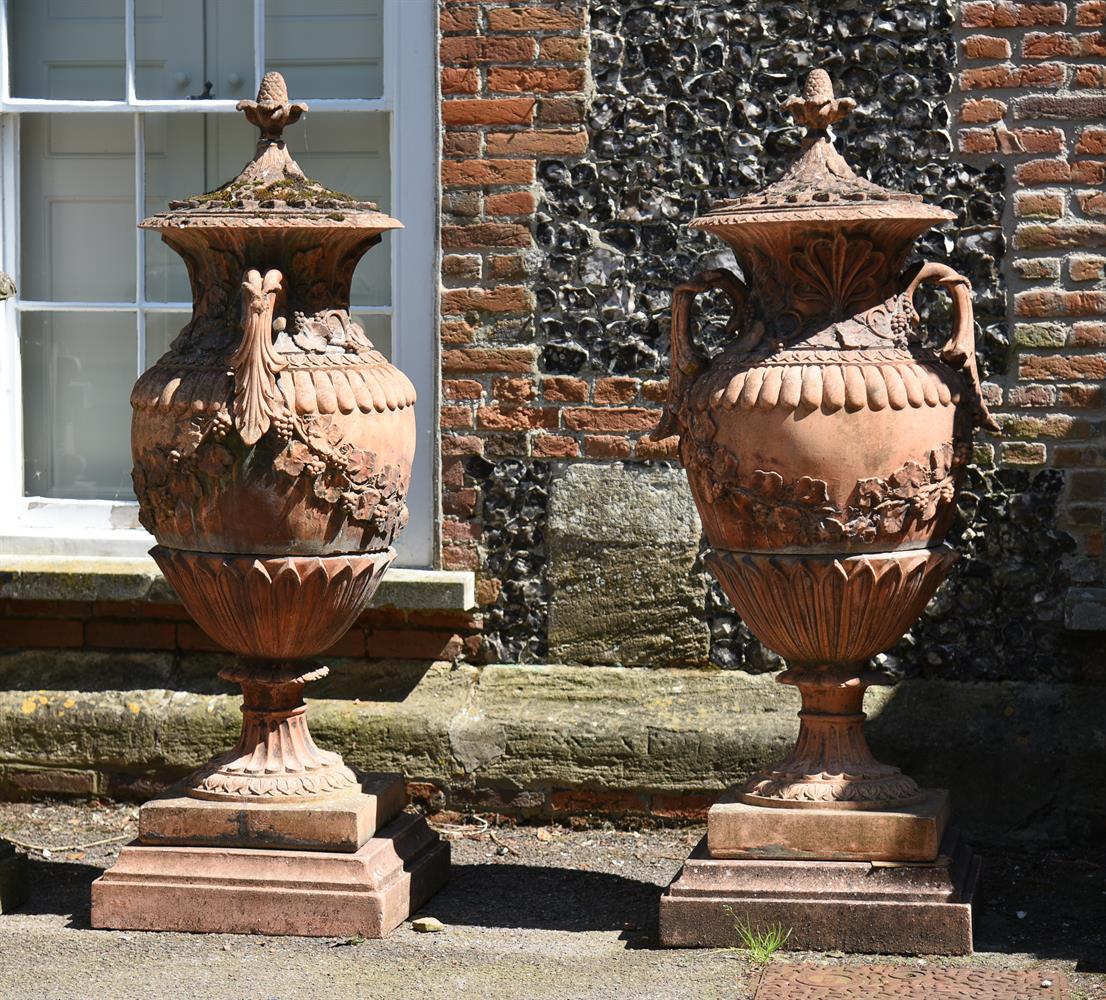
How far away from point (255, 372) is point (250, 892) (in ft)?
4.06

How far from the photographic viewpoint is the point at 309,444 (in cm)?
401

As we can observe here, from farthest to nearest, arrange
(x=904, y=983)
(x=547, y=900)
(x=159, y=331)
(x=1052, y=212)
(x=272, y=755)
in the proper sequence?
(x=159, y=331) → (x=1052, y=212) → (x=547, y=900) → (x=272, y=755) → (x=904, y=983)

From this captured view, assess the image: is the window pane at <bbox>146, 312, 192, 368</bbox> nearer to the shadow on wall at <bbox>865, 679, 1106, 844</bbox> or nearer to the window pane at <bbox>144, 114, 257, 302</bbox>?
the window pane at <bbox>144, 114, 257, 302</bbox>

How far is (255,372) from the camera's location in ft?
13.0

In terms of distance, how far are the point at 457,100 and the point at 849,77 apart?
111 cm

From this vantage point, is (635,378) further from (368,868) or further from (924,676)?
(368,868)

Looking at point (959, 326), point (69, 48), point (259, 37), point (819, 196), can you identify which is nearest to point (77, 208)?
point (69, 48)

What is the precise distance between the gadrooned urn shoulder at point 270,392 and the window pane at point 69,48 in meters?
1.20

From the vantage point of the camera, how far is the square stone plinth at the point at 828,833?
3.96 meters

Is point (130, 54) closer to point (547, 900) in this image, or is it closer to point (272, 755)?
point (272, 755)

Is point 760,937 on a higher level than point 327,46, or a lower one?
lower

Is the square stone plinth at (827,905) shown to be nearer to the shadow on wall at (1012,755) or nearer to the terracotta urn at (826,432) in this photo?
the terracotta urn at (826,432)

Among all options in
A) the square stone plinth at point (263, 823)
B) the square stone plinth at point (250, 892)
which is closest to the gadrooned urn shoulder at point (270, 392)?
the square stone plinth at point (263, 823)

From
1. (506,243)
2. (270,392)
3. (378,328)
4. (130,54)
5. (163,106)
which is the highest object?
(130,54)
